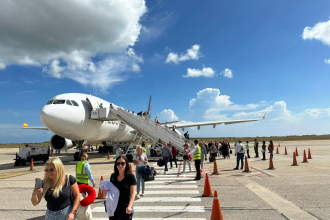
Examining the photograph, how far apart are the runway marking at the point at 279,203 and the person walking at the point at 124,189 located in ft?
12.9

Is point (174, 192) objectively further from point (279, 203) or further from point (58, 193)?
point (58, 193)

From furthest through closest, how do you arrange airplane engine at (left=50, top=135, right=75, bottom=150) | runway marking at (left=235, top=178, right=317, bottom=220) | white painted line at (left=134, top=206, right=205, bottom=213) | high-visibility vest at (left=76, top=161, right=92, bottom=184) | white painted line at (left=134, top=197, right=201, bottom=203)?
airplane engine at (left=50, top=135, right=75, bottom=150)
white painted line at (left=134, top=197, right=201, bottom=203)
high-visibility vest at (left=76, top=161, right=92, bottom=184)
white painted line at (left=134, top=206, right=205, bottom=213)
runway marking at (left=235, top=178, right=317, bottom=220)

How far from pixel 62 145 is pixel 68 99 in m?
6.26

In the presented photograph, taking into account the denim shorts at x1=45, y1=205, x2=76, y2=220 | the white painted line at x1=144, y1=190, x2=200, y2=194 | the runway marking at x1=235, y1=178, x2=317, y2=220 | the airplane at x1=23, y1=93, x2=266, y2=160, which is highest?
the airplane at x1=23, y1=93, x2=266, y2=160

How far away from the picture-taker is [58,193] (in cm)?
303

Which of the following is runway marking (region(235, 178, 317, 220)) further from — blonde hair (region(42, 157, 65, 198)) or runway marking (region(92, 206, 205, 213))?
blonde hair (region(42, 157, 65, 198))

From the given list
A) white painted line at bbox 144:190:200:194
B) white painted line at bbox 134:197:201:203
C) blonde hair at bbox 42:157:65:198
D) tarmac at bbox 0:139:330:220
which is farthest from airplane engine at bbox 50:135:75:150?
blonde hair at bbox 42:157:65:198

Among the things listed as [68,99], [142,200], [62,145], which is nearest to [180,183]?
[142,200]

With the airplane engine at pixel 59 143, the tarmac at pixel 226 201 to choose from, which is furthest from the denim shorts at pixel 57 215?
the airplane engine at pixel 59 143

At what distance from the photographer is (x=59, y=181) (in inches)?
122

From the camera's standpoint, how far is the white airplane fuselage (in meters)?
14.7

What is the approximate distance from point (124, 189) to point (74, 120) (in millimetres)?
13683

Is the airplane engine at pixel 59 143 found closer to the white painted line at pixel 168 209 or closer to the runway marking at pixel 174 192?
the runway marking at pixel 174 192

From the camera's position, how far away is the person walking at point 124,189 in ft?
11.0
